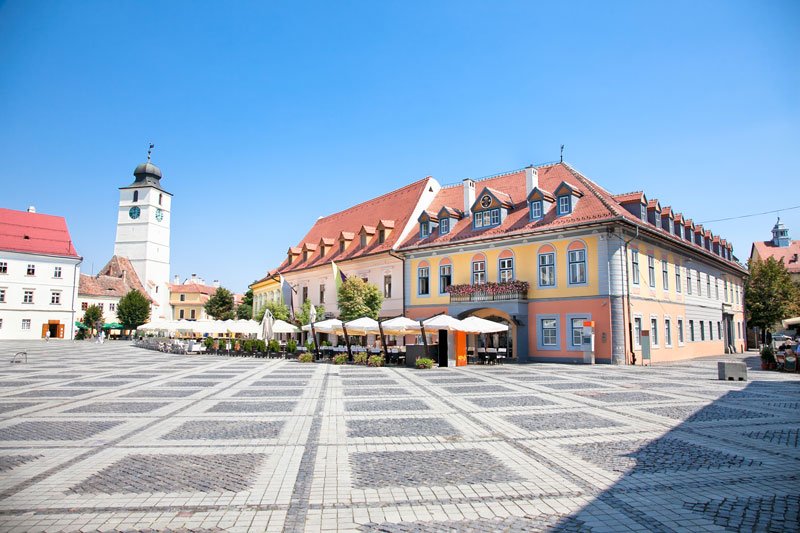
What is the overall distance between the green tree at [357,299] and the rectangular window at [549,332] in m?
12.0

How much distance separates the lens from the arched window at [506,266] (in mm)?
31609

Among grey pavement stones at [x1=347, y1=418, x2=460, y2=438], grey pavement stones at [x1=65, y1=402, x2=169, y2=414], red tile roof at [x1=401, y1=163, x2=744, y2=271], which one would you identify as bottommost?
grey pavement stones at [x1=347, y1=418, x2=460, y2=438]

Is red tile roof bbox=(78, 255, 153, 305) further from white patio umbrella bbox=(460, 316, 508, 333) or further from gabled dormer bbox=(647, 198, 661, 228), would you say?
gabled dormer bbox=(647, 198, 661, 228)

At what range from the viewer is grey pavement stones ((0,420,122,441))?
9.45m

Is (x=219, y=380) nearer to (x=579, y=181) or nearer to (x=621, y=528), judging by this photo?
(x=621, y=528)

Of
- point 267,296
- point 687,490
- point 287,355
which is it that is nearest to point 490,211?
point 287,355

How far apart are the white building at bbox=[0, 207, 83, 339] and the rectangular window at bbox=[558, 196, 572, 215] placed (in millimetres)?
60849

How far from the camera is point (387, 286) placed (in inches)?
1560

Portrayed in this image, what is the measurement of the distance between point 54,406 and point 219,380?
709cm

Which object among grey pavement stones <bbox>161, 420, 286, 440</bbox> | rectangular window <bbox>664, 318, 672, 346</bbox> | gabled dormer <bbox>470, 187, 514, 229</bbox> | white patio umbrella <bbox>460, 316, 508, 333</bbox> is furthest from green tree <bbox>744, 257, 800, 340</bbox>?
grey pavement stones <bbox>161, 420, 286, 440</bbox>

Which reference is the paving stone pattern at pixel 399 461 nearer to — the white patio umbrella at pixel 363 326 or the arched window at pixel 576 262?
the white patio umbrella at pixel 363 326

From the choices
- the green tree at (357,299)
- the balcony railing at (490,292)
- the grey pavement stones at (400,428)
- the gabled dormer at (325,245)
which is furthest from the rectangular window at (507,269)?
the grey pavement stones at (400,428)

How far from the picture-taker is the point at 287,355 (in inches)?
1356

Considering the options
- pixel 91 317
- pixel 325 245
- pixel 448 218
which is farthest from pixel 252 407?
pixel 91 317
